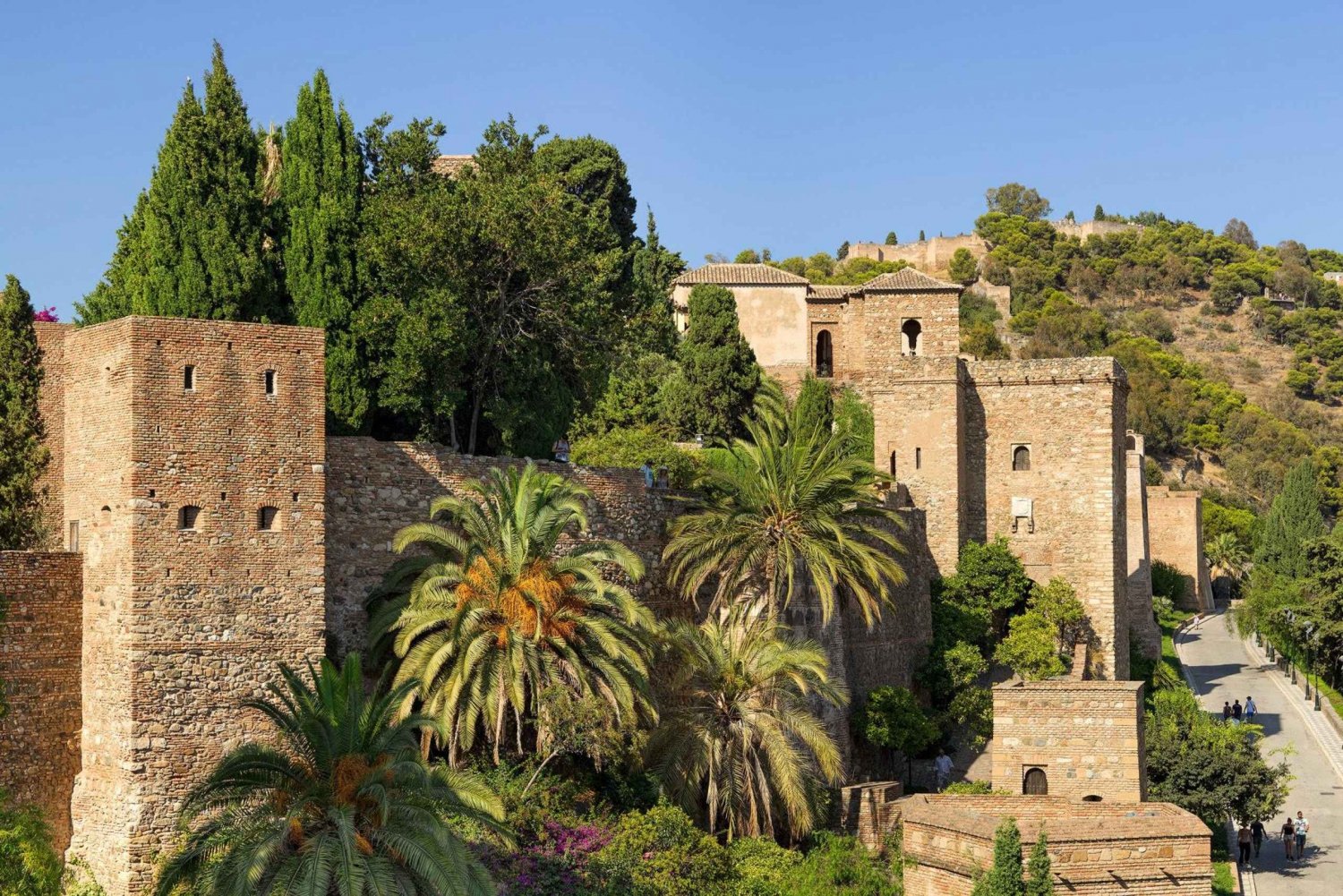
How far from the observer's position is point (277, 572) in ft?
66.6

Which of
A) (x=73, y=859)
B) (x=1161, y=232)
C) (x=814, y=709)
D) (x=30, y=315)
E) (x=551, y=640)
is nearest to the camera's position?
(x=73, y=859)

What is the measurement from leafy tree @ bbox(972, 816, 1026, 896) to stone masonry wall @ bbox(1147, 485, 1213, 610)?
1674 inches

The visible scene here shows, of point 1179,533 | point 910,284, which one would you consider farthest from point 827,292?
point 1179,533

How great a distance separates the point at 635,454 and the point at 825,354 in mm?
23329

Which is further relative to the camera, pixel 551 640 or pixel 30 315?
pixel 30 315

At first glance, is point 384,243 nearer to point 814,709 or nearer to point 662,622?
point 662,622

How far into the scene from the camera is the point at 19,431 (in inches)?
894

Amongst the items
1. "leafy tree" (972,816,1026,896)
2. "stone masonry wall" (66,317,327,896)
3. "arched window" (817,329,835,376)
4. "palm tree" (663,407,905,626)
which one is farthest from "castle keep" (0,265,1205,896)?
"arched window" (817,329,835,376)

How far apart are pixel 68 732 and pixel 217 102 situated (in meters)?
9.82

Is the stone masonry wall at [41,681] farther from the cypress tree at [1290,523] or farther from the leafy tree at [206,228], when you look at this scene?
the cypress tree at [1290,523]

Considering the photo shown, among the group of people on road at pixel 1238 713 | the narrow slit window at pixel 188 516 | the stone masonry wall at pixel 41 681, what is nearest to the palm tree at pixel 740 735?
the narrow slit window at pixel 188 516

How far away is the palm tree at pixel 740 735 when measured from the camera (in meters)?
23.7

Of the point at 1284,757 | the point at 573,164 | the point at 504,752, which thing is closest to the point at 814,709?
the point at 504,752

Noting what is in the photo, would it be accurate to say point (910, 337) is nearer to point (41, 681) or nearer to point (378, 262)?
point (378, 262)
